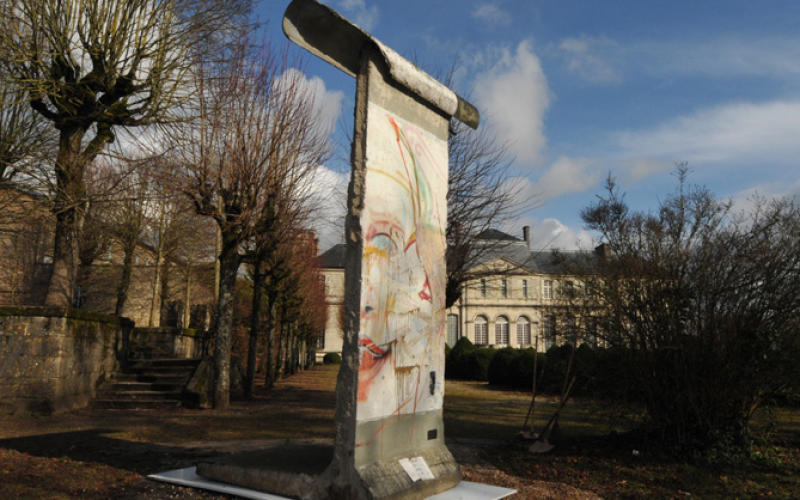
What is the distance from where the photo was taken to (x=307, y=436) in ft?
25.4

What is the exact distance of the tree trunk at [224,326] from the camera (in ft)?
34.9

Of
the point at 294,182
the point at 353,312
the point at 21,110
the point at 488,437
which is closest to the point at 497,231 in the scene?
the point at 294,182

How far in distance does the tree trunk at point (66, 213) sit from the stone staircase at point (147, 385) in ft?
6.49

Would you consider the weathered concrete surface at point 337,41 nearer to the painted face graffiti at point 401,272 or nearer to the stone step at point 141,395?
the painted face graffiti at point 401,272

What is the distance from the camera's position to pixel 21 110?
12656 mm

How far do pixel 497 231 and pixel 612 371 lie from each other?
658 centimetres

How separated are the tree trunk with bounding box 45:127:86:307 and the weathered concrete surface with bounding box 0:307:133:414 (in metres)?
0.81

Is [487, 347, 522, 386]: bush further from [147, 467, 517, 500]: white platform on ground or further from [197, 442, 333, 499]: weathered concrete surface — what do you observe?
[197, 442, 333, 499]: weathered concrete surface

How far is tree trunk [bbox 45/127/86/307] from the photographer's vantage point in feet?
32.8

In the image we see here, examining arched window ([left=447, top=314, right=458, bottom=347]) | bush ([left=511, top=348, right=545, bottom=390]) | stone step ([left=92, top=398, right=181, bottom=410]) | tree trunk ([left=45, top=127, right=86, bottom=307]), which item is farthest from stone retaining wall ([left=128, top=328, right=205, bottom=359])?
arched window ([left=447, top=314, right=458, bottom=347])

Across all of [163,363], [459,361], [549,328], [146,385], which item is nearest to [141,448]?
[146,385]

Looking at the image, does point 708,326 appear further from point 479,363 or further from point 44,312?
point 479,363

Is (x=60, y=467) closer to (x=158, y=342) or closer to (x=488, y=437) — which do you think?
(x=488, y=437)

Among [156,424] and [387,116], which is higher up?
[387,116]
